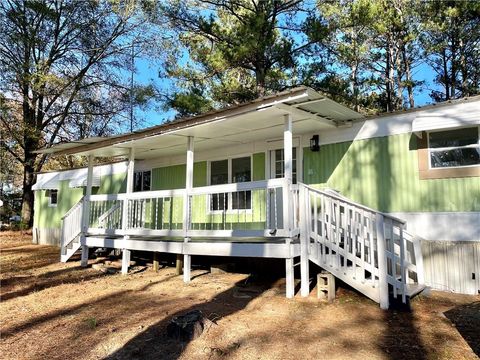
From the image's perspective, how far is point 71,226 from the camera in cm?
1095

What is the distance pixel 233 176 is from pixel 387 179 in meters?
4.00

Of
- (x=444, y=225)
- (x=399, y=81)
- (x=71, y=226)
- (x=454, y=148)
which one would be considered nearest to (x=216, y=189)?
(x=444, y=225)

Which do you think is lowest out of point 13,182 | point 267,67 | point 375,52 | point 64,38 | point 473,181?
point 473,181

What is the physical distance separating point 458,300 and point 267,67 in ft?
34.5

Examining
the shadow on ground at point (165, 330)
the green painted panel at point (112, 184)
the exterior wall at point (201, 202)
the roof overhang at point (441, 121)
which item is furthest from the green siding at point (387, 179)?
the green painted panel at point (112, 184)

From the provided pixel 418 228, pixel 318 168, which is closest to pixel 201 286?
pixel 318 168

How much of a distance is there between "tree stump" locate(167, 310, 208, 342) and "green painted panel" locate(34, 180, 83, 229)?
12.2 m

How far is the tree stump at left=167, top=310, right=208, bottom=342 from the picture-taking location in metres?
4.37

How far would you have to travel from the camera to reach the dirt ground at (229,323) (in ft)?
13.5

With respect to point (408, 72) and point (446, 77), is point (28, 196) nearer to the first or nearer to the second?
point (408, 72)

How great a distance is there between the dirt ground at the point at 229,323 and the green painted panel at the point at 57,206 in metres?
8.41

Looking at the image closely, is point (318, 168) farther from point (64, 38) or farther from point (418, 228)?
point (64, 38)

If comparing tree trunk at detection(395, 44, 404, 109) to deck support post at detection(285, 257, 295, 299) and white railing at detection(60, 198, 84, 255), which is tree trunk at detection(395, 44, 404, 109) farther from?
white railing at detection(60, 198, 84, 255)

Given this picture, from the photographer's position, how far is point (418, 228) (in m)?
6.78
